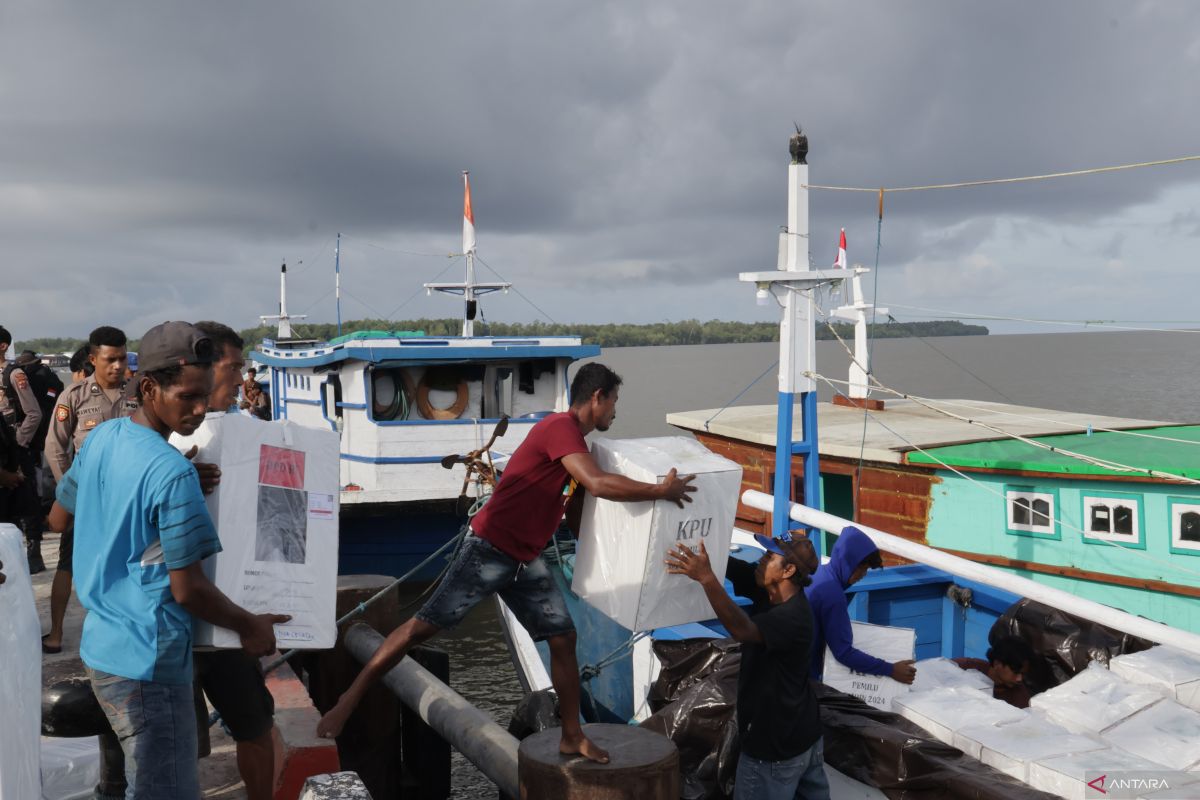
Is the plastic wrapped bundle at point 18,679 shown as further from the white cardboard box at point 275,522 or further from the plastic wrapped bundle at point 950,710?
the plastic wrapped bundle at point 950,710

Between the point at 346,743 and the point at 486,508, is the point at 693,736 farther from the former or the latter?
the point at 346,743

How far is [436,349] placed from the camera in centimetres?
1401

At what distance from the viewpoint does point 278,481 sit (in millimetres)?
3562

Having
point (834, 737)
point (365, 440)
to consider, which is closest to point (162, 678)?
point (834, 737)

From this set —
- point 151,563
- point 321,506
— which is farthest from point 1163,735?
point 151,563

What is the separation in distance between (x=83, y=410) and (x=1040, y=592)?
21.0ft

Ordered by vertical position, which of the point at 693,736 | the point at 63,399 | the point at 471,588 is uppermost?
the point at 63,399

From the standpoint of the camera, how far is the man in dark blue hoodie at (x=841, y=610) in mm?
5191

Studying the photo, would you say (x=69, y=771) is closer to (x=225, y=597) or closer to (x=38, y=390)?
(x=225, y=597)

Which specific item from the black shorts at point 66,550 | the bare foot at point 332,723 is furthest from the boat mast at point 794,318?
the black shorts at point 66,550

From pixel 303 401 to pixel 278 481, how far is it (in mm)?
14329

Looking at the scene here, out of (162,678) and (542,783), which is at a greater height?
(162,678)

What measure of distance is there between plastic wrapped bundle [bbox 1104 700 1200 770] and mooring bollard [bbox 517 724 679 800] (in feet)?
8.13

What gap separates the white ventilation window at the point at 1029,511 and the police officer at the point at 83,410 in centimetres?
881
